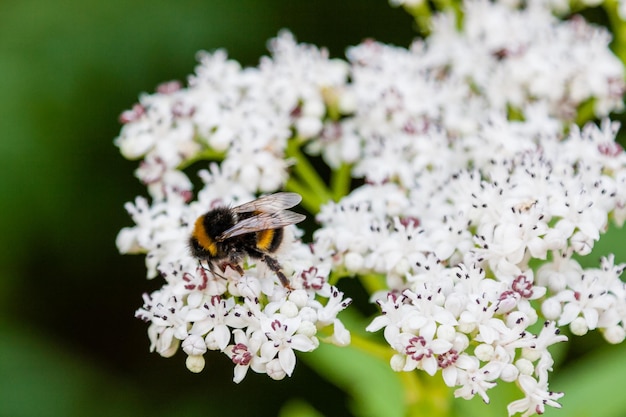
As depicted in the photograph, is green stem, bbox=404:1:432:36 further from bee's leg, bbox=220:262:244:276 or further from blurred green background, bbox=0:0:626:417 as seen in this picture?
bee's leg, bbox=220:262:244:276

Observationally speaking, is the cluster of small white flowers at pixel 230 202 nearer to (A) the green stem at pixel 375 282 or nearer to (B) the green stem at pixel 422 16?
(A) the green stem at pixel 375 282

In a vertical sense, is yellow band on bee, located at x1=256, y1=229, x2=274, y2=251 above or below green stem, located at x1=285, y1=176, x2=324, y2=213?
below

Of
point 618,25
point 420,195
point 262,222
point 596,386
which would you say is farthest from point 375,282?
point 618,25

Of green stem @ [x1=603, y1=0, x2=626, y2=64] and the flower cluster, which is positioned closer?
the flower cluster

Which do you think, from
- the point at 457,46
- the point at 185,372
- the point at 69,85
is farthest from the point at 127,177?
the point at 457,46

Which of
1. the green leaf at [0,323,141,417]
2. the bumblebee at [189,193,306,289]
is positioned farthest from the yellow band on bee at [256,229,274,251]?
the green leaf at [0,323,141,417]

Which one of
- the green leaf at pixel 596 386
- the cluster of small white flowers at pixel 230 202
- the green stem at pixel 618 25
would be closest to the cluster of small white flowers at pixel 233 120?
the cluster of small white flowers at pixel 230 202
